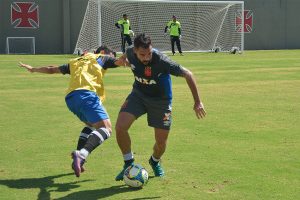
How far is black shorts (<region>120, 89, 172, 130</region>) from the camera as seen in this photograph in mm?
6758

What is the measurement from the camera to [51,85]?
16938 mm

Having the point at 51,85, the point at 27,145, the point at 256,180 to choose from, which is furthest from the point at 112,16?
the point at 256,180

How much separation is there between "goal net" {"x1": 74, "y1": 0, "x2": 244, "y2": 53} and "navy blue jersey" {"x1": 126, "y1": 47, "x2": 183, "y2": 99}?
27913 millimetres

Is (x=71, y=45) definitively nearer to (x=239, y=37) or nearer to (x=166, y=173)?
(x=239, y=37)

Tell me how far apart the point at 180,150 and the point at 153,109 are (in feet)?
5.62

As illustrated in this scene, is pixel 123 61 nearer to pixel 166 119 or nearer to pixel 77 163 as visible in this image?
pixel 166 119

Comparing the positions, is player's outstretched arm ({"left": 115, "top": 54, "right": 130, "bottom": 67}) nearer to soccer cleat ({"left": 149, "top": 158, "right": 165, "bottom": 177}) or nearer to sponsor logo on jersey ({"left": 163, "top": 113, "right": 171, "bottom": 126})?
sponsor logo on jersey ({"left": 163, "top": 113, "right": 171, "bottom": 126})

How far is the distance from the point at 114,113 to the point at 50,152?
12.4 ft

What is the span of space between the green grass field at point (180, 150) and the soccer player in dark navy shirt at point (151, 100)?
0.40 metres

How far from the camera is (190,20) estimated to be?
37406 millimetres

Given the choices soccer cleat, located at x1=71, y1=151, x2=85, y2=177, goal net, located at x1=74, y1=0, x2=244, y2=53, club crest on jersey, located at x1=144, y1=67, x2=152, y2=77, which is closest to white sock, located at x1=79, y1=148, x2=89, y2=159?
soccer cleat, located at x1=71, y1=151, x2=85, y2=177

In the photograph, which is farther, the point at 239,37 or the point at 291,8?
the point at 291,8

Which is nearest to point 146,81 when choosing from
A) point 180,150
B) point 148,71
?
point 148,71

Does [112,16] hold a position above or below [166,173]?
above
